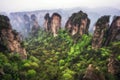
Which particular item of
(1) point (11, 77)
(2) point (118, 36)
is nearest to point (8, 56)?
(1) point (11, 77)

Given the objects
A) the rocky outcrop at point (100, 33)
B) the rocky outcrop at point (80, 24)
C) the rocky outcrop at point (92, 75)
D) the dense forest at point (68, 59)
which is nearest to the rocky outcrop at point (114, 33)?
the dense forest at point (68, 59)

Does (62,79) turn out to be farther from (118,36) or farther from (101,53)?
(118,36)

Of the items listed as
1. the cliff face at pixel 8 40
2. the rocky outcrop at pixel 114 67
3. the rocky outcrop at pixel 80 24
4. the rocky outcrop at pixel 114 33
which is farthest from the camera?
the rocky outcrop at pixel 80 24

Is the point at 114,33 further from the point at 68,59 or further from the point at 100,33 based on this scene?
the point at 68,59

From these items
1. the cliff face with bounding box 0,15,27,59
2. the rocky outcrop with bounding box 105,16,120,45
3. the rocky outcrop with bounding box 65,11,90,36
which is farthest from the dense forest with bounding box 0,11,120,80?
the rocky outcrop with bounding box 105,16,120,45

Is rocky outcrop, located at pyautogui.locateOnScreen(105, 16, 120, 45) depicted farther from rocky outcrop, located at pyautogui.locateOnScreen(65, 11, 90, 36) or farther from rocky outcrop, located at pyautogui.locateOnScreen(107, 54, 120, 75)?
rocky outcrop, located at pyautogui.locateOnScreen(65, 11, 90, 36)

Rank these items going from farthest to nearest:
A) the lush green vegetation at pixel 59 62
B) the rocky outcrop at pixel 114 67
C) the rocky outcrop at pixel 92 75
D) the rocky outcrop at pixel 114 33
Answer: the rocky outcrop at pixel 114 33, the lush green vegetation at pixel 59 62, the rocky outcrop at pixel 114 67, the rocky outcrop at pixel 92 75

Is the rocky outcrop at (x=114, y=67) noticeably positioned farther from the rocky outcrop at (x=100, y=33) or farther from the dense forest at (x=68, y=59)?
the rocky outcrop at (x=100, y=33)

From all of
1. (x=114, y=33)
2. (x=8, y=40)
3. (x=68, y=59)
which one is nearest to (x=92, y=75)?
(x=114, y=33)

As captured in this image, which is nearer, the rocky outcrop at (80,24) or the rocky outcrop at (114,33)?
the rocky outcrop at (114,33)
